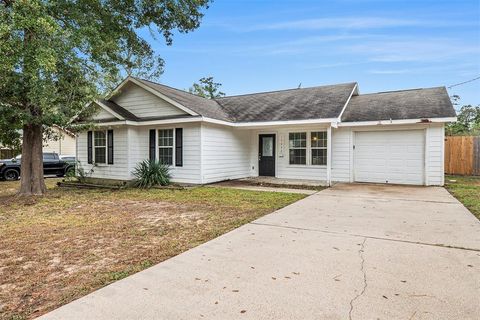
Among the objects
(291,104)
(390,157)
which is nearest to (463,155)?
(390,157)

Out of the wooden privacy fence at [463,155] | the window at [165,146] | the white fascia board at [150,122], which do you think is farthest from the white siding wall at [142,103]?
the wooden privacy fence at [463,155]

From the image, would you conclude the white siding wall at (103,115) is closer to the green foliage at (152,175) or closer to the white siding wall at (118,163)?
the white siding wall at (118,163)

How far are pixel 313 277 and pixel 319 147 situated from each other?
935 centimetres

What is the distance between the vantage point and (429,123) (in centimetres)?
1039

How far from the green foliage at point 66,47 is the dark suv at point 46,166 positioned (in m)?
6.12

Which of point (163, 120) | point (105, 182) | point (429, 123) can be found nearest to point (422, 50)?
point (429, 123)

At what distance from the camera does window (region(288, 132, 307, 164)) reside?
40.5ft

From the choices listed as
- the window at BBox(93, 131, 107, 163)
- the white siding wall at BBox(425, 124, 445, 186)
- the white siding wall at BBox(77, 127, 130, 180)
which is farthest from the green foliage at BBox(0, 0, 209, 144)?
the white siding wall at BBox(425, 124, 445, 186)

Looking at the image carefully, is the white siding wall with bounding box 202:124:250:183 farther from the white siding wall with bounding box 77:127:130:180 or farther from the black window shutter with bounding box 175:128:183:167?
the white siding wall with bounding box 77:127:130:180

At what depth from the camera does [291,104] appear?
12.9 m

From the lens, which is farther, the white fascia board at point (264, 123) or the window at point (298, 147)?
the window at point (298, 147)

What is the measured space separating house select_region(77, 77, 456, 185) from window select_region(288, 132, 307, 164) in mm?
42

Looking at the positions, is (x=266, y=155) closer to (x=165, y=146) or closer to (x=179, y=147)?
(x=179, y=147)

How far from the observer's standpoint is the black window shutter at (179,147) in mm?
11531
